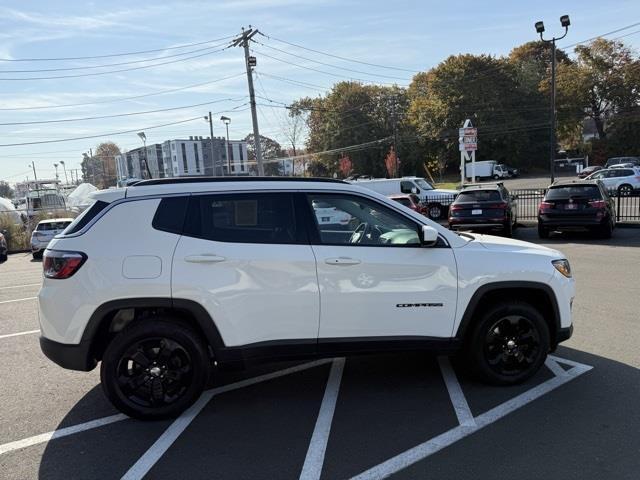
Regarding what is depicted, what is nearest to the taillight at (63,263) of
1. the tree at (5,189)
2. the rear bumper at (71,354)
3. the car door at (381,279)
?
the rear bumper at (71,354)

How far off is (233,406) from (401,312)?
1.61 meters

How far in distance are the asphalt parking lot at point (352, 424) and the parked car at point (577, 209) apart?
29.9 ft

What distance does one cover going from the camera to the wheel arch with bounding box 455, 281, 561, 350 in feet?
14.3

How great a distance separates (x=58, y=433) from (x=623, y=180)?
103ft

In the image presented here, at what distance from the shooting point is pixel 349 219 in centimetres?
451

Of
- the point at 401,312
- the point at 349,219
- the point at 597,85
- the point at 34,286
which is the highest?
the point at 597,85

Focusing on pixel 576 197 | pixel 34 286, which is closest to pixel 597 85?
pixel 576 197

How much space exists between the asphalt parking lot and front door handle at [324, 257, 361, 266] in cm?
119

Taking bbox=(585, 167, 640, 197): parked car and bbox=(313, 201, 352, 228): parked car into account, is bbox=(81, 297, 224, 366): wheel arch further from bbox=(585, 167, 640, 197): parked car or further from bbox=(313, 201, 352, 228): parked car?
bbox=(585, 167, 640, 197): parked car

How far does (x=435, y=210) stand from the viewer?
79.6ft

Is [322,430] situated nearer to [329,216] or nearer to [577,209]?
[329,216]

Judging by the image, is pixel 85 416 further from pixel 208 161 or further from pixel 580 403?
pixel 208 161

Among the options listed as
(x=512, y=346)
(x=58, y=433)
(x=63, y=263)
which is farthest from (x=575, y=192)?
(x=58, y=433)

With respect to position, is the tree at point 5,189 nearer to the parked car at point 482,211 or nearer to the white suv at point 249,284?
the parked car at point 482,211
